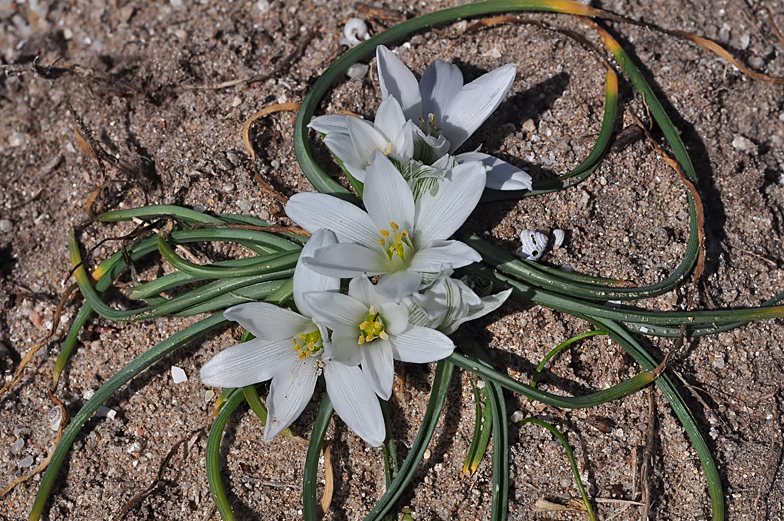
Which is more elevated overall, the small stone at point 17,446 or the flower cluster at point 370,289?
the flower cluster at point 370,289

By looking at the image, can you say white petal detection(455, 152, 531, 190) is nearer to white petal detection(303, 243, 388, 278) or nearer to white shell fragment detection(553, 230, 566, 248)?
white shell fragment detection(553, 230, 566, 248)

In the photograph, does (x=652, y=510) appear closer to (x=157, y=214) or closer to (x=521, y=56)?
(x=521, y=56)

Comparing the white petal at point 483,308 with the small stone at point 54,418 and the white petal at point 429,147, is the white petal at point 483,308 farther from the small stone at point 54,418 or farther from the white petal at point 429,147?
the small stone at point 54,418

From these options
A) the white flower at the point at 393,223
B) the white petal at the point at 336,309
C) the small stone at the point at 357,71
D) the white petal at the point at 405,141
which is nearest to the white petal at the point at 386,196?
the white flower at the point at 393,223

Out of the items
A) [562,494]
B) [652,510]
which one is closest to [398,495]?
[562,494]

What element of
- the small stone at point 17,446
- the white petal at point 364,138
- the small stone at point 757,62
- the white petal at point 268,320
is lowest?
the small stone at point 17,446

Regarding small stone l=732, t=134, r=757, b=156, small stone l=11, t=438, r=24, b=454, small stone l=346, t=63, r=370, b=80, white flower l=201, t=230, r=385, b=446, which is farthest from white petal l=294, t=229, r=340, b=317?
small stone l=732, t=134, r=757, b=156

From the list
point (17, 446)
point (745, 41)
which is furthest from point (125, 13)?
point (745, 41)
